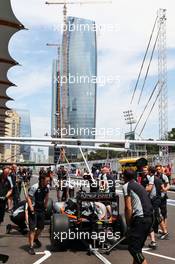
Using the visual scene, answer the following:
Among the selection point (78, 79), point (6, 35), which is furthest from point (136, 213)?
point (6, 35)

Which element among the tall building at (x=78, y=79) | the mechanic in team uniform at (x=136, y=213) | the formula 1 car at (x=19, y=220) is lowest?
the formula 1 car at (x=19, y=220)

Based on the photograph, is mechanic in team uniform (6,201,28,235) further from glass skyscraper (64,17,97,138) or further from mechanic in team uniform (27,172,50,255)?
glass skyscraper (64,17,97,138)

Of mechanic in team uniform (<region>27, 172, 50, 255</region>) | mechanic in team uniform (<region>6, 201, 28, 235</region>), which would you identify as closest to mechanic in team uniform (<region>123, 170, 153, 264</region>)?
mechanic in team uniform (<region>27, 172, 50, 255</region>)

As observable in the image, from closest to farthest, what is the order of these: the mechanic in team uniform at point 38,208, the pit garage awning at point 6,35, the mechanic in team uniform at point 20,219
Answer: the mechanic in team uniform at point 38,208, the mechanic in team uniform at point 20,219, the pit garage awning at point 6,35

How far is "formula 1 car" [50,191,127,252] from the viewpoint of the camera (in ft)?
27.6

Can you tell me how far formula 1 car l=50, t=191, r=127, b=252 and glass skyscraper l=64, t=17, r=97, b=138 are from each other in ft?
15.7

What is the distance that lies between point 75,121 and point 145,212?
10.6m

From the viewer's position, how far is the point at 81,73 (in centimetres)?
1487

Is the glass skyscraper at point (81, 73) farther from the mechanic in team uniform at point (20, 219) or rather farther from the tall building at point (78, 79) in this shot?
the mechanic in team uniform at point (20, 219)

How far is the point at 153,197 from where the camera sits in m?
9.80

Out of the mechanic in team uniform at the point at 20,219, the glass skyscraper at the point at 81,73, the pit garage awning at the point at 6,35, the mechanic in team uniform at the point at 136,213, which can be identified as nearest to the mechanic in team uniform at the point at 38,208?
the mechanic in team uniform at the point at 20,219

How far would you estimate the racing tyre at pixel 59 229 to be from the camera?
831 centimetres

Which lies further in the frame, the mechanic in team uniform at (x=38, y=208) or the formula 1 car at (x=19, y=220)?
the formula 1 car at (x=19, y=220)

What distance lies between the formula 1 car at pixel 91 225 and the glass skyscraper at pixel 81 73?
4783 mm
